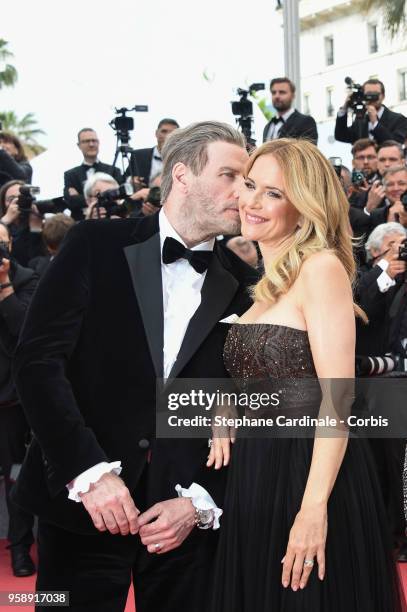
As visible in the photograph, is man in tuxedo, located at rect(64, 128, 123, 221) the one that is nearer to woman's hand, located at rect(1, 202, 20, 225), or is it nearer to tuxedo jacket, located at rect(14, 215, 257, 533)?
woman's hand, located at rect(1, 202, 20, 225)

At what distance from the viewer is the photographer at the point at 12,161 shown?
303 inches

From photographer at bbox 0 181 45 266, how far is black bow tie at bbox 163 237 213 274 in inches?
165

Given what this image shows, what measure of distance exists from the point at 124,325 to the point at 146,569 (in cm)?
70

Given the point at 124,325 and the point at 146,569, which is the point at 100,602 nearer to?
the point at 146,569

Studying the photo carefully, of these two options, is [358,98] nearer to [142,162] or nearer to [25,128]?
[142,162]

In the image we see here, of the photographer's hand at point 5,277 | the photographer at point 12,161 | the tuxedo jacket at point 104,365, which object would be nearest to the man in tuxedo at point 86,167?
the photographer at point 12,161

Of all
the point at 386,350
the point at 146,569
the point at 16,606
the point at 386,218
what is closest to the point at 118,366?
the point at 146,569

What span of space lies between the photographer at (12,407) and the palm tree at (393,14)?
13.8 metres

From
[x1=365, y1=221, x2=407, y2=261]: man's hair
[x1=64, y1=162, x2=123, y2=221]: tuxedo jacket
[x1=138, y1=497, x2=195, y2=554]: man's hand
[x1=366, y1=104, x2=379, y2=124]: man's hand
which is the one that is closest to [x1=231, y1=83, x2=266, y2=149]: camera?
[x1=366, y1=104, x2=379, y2=124]: man's hand

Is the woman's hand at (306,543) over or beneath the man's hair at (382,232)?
beneath

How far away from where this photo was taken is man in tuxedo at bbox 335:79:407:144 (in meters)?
7.85

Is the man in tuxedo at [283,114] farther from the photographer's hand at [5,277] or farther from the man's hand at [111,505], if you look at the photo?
the man's hand at [111,505]

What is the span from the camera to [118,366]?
249 cm

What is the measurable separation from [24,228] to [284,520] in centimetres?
477
